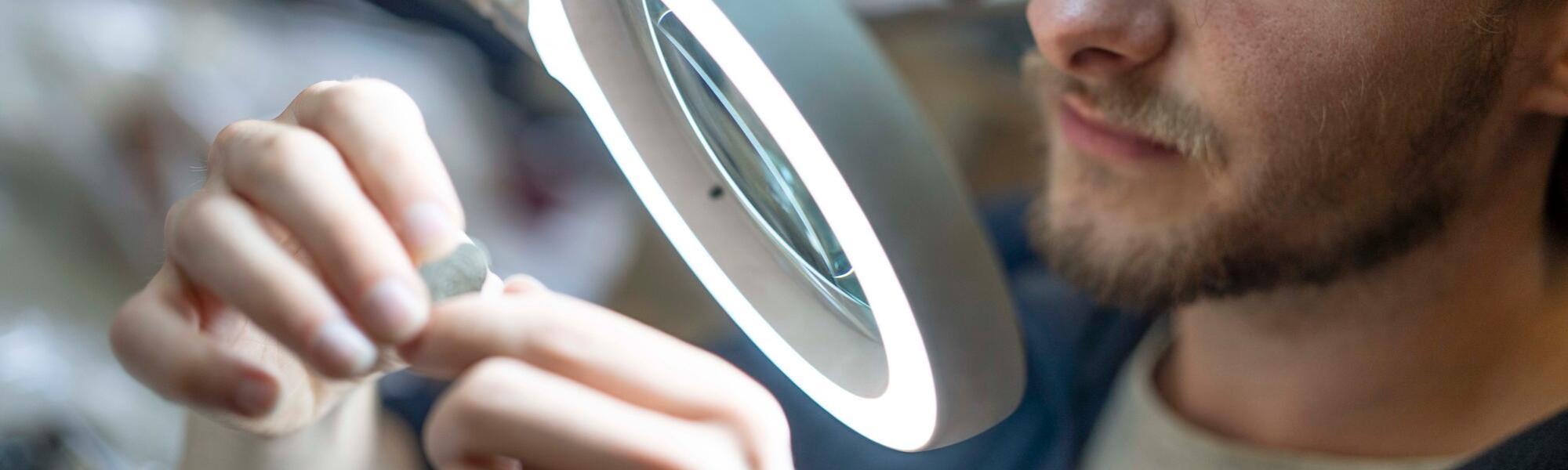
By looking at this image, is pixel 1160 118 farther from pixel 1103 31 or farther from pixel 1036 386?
pixel 1036 386

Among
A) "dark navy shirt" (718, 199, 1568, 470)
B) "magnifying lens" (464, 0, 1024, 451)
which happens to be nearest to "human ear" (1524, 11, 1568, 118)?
"dark navy shirt" (718, 199, 1568, 470)

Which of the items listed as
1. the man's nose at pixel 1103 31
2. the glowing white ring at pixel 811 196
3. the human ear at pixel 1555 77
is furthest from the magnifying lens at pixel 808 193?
the human ear at pixel 1555 77

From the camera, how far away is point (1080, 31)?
54cm

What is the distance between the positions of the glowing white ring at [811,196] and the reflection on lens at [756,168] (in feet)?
0.09

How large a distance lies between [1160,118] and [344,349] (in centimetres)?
44

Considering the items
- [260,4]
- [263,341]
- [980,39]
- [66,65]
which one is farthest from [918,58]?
[263,341]

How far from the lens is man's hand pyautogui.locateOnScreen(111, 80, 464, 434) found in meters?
0.28

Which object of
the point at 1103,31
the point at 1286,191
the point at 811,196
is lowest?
the point at 1286,191

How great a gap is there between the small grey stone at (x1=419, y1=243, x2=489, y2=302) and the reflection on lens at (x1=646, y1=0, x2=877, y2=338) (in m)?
0.09

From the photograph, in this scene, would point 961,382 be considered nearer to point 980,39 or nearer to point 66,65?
point 66,65

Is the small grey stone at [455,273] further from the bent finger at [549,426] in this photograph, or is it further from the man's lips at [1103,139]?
the man's lips at [1103,139]

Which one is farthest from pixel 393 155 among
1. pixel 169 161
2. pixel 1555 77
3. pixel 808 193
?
pixel 1555 77

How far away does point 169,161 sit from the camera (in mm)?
591

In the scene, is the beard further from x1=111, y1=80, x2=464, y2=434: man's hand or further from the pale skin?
x1=111, y1=80, x2=464, y2=434: man's hand
